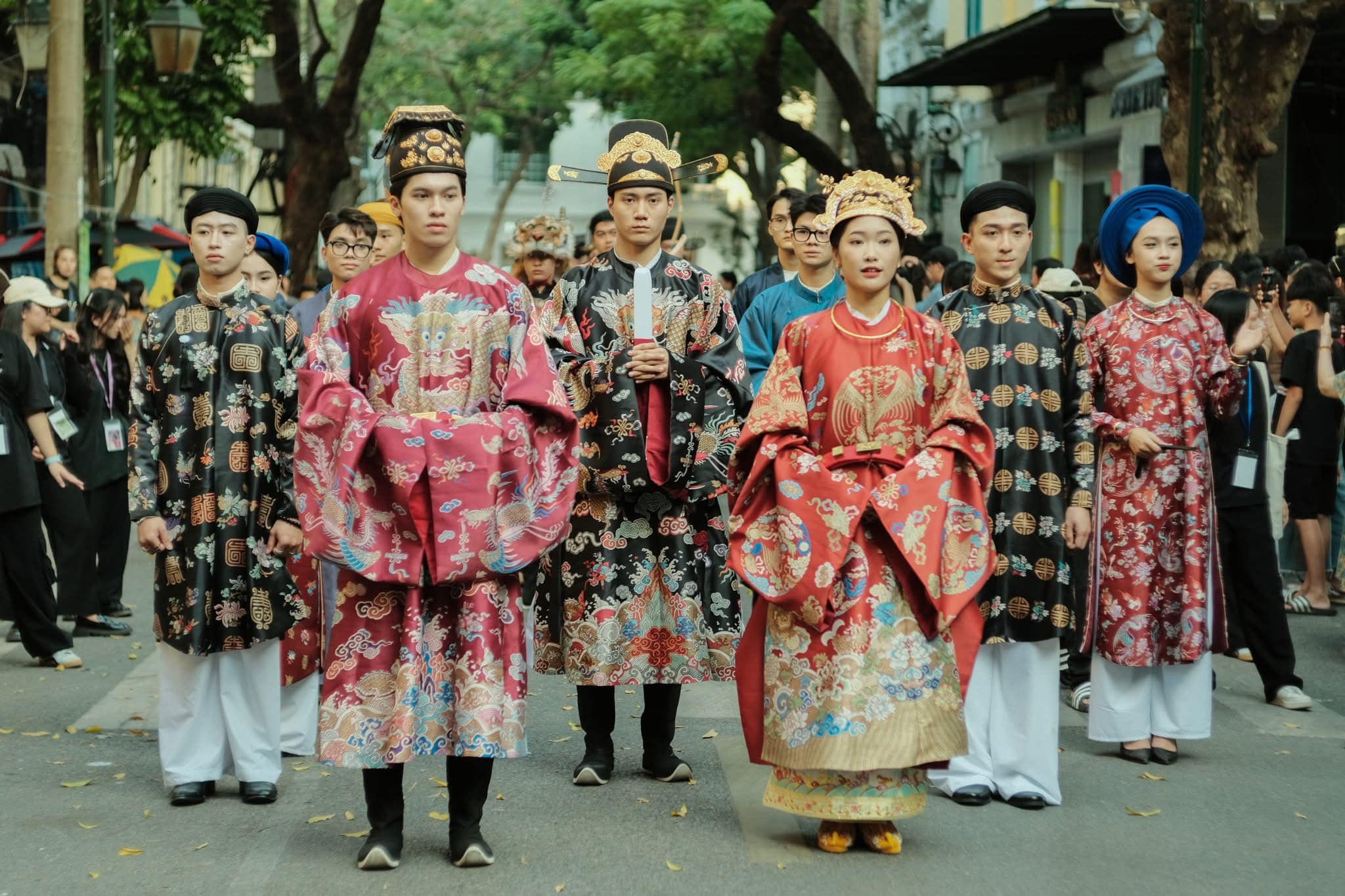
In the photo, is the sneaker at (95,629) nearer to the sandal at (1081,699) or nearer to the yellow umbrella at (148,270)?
the sandal at (1081,699)

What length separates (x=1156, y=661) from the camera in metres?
7.20

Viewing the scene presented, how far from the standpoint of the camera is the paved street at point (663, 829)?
5.50 meters

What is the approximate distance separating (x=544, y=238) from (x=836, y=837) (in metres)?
5.10

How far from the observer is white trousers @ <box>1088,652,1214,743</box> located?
7.26 metres

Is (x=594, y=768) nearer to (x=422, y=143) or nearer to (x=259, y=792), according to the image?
(x=259, y=792)

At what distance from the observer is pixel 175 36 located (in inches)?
688

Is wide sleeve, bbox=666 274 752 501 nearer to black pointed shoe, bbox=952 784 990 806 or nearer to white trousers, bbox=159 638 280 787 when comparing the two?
black pointed shoe, bbox=952 784 990 806

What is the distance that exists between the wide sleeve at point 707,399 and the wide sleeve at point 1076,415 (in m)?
1.16

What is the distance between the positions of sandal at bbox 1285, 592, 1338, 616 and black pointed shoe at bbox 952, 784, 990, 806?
213 inches

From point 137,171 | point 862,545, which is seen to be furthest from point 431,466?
point 137,171

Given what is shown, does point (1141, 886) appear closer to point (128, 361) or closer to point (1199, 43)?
point (128, 361)

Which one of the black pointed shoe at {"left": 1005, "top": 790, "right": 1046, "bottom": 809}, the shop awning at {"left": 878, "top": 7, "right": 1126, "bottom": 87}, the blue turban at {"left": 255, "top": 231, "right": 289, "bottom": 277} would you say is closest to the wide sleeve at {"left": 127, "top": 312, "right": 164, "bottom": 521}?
the blue turban at {"left": 255, "top": 231, "right": 289, "bottom": 277}

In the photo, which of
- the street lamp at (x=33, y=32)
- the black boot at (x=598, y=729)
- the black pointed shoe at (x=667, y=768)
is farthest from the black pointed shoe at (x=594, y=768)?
the street lamp at (x=33, y=32)

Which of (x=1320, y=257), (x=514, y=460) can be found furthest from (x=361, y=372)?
(x=1320, y=257)
